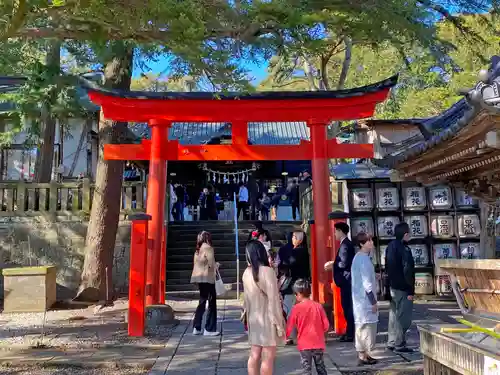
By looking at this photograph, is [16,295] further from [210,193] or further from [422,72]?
[422,72]

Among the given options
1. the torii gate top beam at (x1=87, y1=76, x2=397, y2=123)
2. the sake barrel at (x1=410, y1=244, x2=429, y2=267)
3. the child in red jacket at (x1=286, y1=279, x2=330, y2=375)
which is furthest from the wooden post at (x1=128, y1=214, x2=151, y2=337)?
the sake barrel at (x1=410, y1=244, x2=429, y2=267)

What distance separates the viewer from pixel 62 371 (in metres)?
5.98

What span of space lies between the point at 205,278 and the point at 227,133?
46.0ft

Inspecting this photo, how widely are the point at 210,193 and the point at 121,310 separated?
972 centimetres

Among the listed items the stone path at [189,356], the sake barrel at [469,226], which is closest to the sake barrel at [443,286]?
the sake barrel at [469,226]

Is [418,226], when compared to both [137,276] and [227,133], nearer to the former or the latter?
[137,276]

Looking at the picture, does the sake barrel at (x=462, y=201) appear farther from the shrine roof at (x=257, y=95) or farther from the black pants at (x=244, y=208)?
the black pants at (x=244, y=208)

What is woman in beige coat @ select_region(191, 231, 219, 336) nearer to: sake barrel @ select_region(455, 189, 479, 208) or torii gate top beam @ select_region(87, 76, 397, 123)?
torii gate top beam @ select_region(87, 76, 397, 123)

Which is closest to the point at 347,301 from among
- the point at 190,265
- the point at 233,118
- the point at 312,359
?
the point at 312,359

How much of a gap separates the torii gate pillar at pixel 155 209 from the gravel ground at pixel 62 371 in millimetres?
2763

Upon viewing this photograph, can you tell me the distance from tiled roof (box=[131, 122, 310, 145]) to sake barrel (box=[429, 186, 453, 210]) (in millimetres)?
9396

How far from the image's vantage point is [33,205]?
44.4 ft

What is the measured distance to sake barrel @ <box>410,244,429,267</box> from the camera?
39.3 feet

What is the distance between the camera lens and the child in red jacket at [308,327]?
484 centimetres
